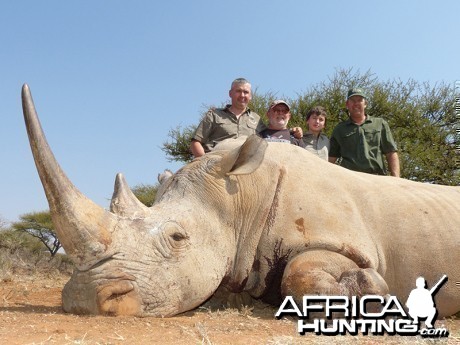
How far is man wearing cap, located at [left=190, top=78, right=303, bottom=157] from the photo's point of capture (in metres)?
7.79

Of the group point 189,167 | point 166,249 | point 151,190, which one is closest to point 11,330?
point 166,249

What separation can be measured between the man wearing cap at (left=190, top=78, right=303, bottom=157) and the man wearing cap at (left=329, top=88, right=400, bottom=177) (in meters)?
0.76

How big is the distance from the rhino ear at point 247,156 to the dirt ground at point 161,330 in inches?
45.0

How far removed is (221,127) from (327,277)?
3.93m

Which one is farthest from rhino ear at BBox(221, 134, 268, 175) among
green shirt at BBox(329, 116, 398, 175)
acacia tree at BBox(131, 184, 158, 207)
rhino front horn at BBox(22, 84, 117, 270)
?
acacia tree at BBox(131, 184, 158, 207)

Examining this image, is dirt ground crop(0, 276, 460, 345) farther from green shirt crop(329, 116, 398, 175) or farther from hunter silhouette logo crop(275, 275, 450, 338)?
green shirt crop(329, 116, 398, 175)

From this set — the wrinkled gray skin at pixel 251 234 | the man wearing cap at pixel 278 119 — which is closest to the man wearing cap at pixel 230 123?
the man wearing cap at pixel 278 119

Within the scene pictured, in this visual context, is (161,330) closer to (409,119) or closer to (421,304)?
(421,304)

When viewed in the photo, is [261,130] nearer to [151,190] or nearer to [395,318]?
[395,318]

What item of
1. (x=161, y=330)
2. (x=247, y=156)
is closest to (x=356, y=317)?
(x=161, y=330)

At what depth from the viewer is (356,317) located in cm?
399

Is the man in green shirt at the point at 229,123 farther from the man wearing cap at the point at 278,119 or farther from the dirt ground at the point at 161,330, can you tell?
the dirt ground at the point at 161,330

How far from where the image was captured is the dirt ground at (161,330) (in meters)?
3.33

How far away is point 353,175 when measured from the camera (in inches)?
209
